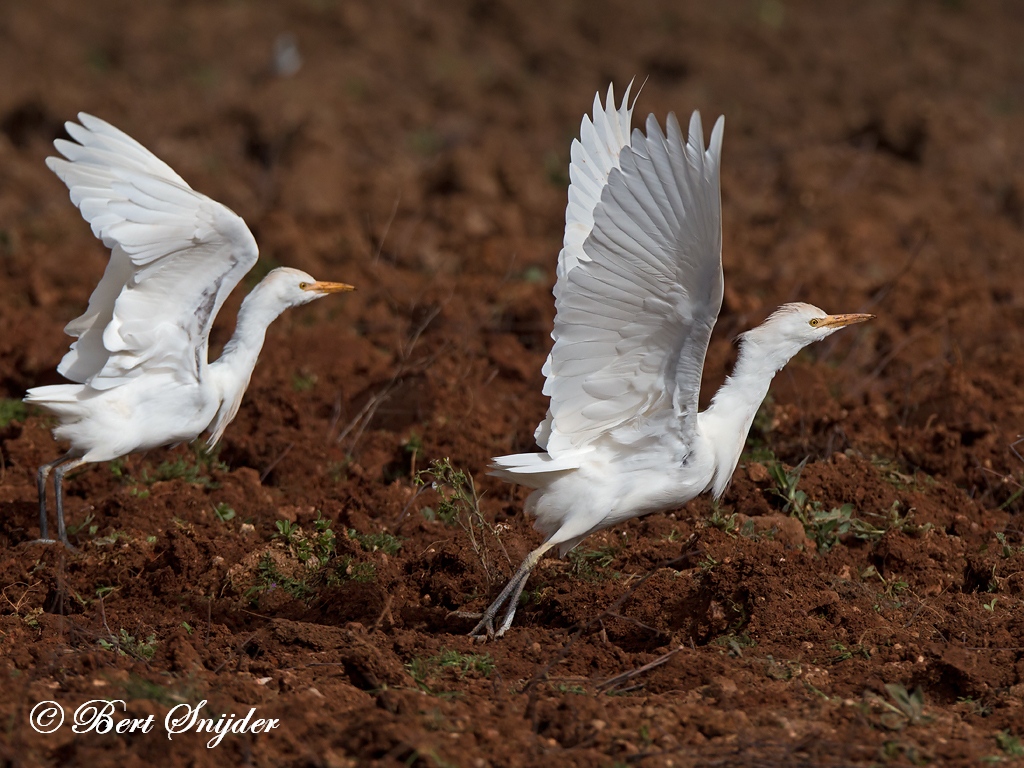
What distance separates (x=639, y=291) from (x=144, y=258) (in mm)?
2374

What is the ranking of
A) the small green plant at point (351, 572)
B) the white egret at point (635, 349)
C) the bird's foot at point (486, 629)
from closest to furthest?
the white egret at point (635, 349), the bird's foot at point (486, 629), the small green plant at point (351, 572)

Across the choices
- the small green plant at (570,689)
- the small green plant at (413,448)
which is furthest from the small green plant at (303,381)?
the small green plant at (570,689)

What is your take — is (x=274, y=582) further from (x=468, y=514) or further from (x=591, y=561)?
(x=591, y=561)

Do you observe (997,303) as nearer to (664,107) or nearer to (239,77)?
(664,107)

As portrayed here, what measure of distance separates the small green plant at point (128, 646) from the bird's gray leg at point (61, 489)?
1248 millimetres

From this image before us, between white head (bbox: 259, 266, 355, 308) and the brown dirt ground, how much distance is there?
92 centimetres

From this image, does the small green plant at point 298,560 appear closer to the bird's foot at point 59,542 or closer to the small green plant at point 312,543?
the small green plant at point 312,543

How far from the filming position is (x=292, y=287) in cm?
670

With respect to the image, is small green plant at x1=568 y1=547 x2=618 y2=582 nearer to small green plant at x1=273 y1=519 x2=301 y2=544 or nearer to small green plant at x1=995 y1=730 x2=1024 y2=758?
small green plant at x1=273 y1=519 x2=301 y2=544

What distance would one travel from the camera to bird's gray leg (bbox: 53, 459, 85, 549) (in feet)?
20.5

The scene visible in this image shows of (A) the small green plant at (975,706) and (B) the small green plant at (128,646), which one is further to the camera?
(B) the small green plant at (128,646)

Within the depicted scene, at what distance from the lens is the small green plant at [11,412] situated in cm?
785

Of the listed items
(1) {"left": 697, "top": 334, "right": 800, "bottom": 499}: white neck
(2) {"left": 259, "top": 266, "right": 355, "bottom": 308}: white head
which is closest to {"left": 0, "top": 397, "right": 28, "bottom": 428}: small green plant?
(2) {"left": 259, "top": 266, "right": 355, "bottom": 308}: white head

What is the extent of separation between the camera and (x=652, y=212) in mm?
4684
